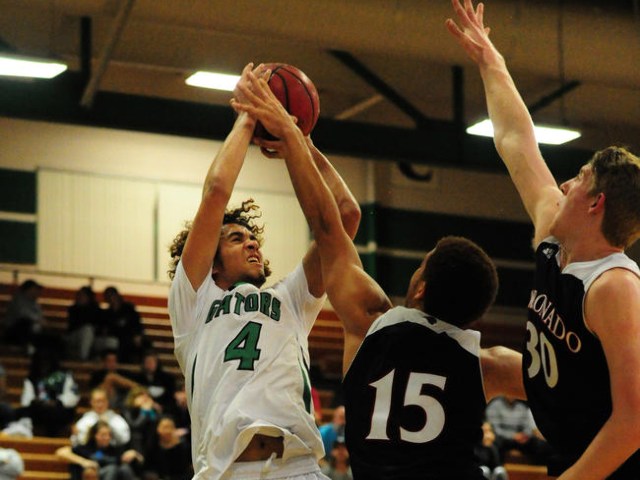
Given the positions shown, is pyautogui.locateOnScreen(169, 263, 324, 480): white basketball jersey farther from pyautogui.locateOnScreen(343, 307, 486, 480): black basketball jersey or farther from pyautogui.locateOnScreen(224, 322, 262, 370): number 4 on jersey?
pyautogui.locateOnScreen(343, 307, 486, 480): black basketball jersey

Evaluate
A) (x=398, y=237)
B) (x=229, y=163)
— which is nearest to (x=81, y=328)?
(x=398, y=237)

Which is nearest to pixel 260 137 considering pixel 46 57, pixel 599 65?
pixel 46 57

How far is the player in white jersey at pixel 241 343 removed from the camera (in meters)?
4.48

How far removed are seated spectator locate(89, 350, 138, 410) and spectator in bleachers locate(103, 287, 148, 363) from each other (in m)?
1.14

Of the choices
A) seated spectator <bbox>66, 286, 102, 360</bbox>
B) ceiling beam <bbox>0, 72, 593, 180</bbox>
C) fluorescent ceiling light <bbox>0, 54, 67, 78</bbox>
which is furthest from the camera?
seated spectator <bbox>66, 286, 102, 360</bbox>

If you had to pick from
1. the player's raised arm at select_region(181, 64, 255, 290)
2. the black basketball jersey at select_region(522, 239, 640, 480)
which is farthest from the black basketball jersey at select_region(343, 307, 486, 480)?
the player's raised arm at select_region(181, 64, 255, 290)

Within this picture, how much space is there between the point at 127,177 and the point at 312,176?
51.8 ft

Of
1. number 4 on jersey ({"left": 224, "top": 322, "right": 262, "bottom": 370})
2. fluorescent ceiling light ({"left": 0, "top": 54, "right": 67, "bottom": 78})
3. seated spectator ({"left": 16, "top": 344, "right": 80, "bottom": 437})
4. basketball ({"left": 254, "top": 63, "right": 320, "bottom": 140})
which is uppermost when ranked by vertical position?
fluorescent ceiling light ({"left": 0, "top": 54, "right": 67, "bottom": 78})

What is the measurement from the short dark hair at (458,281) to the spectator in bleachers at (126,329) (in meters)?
14.0

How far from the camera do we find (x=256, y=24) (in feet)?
41.0

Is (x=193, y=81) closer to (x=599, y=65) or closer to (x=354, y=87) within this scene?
(x=354, y=87)

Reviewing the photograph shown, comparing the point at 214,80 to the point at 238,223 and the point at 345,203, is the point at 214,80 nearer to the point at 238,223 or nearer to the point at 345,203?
the point at 238,223

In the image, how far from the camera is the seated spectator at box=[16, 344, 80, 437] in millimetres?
15125

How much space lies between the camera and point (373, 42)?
42.9 feet
